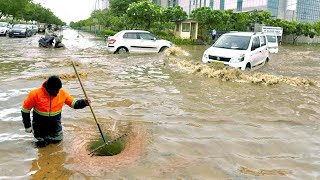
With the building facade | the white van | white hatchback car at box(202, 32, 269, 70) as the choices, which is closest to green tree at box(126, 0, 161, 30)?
the white van

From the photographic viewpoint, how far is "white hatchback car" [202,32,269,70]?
1134 centimetres

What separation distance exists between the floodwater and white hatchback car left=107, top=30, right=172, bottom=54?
6.54 meters

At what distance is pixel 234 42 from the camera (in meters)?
12.3

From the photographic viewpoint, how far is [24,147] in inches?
196

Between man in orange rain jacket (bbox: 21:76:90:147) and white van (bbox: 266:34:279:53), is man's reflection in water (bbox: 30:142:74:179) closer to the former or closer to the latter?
man in orange rain jacket (bbox: 21:76:90:147)

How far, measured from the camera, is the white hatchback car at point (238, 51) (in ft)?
37.2

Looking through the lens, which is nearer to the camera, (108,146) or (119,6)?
(108,146)

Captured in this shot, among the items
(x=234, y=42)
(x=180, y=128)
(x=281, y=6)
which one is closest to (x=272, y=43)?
(x=234, y=42)

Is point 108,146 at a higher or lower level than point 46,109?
lower

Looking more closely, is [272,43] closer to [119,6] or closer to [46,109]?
[46,109]

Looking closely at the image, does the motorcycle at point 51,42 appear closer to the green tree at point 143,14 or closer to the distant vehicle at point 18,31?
the distant vehicle at point 18,31

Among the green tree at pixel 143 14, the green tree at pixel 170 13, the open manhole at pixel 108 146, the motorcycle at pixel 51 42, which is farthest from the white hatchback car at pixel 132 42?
the green tree at pixel 170 13

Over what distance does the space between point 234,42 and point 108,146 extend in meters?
8.51

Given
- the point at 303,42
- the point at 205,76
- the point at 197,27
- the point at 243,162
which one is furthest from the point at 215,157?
the point at 303,42
